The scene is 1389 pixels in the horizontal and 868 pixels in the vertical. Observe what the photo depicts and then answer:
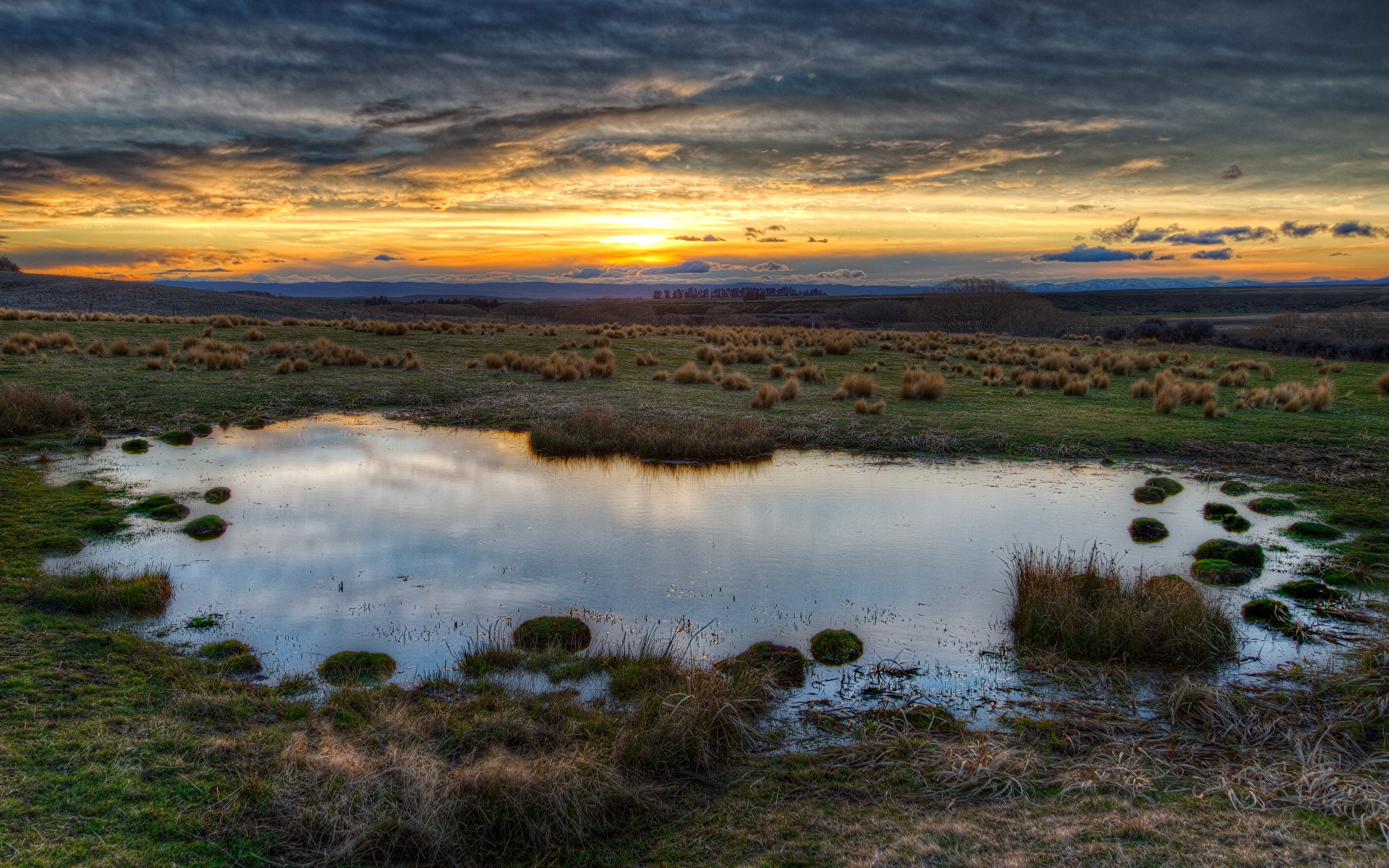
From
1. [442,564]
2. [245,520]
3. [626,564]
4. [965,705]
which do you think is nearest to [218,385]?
[245,520]

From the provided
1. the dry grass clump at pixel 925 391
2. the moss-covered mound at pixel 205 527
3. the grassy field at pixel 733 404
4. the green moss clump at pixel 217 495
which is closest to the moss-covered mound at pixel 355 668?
the moss-covered mound at pixel 205 527

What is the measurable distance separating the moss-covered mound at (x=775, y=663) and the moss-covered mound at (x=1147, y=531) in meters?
6.30

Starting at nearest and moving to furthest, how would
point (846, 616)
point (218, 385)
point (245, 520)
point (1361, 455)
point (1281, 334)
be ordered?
point (846, 616) → point (245, 520) → point (1361, 455) → point (218, 385) → point (1281, 334)

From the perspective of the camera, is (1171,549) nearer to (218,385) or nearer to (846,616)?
(846,616)

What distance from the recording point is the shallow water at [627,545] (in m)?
7.92

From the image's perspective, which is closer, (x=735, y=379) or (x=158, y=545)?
(x=158, y=545)

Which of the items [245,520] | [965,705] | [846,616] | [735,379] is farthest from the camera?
[735,379]

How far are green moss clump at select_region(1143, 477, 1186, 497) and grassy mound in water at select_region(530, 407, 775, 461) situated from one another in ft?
23.3

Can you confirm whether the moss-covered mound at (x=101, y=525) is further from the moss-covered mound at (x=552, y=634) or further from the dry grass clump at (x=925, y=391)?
the dry grass clump at (x=925, y=391)

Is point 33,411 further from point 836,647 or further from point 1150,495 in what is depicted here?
point 1150,495

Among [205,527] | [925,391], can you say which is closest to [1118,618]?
[205,527]

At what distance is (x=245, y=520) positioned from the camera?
37.1 feet

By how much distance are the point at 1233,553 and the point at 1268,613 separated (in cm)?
202

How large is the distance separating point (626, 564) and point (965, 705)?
4.61 meters
